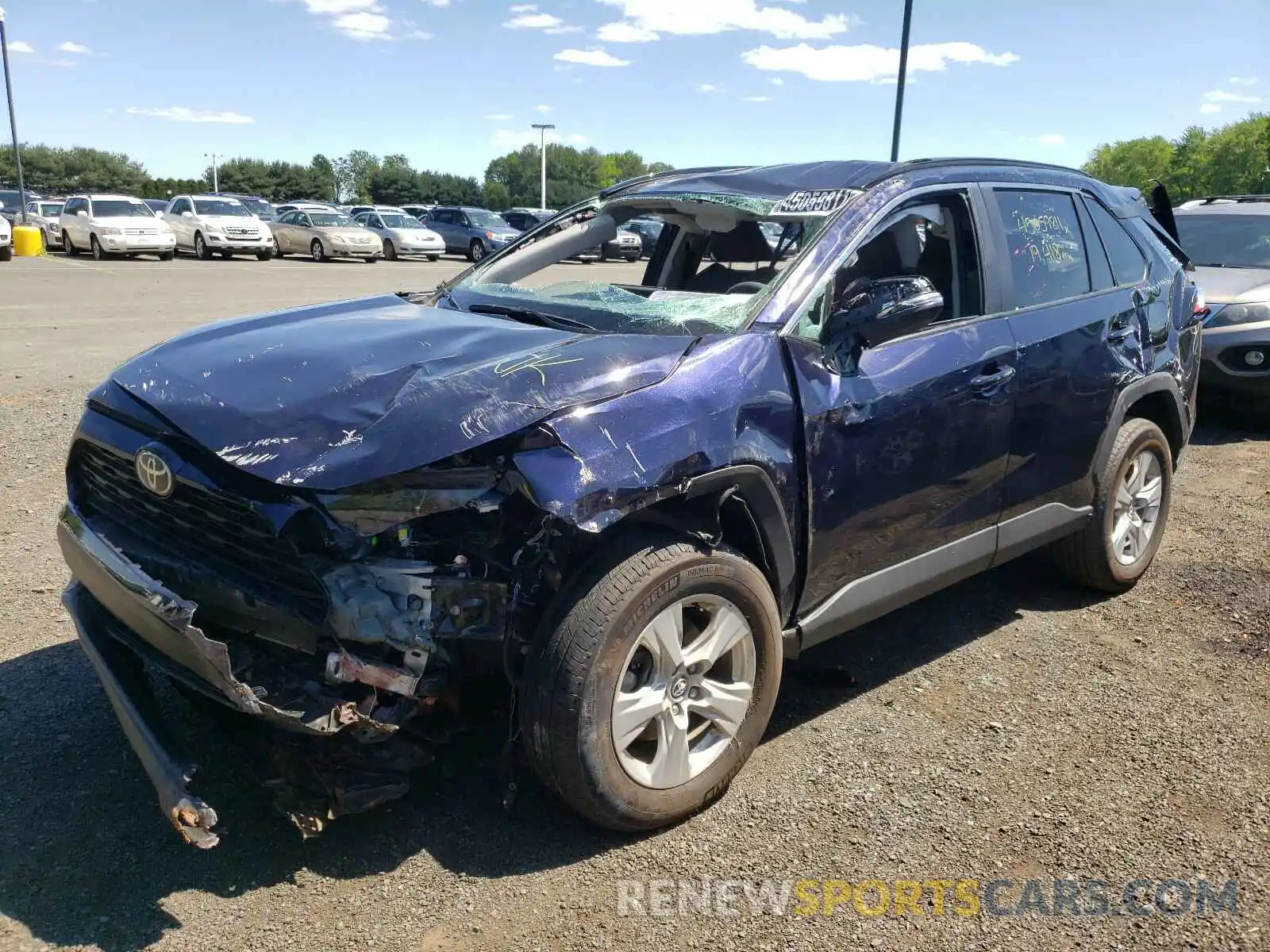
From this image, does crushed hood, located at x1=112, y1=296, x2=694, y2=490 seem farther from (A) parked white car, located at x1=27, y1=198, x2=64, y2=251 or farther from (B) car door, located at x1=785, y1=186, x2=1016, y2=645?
(A) parked white car, located at x1=27, y1=198, x2=64, y2=251

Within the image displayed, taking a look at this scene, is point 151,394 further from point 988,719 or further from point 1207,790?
point 1207,790

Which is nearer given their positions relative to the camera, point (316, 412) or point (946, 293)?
point (316, 412)

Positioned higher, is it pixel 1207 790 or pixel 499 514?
pixel 499 514

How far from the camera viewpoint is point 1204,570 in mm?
4980

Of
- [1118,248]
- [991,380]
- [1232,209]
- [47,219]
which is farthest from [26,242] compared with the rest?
[991,380]

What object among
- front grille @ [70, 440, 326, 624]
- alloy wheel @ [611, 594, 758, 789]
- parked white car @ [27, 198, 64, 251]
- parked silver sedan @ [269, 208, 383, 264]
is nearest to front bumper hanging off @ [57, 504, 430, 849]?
front grille @ [70, 440, 326, 624]

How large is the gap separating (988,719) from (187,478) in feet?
9.01

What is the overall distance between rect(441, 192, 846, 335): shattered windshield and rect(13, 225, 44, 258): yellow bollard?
26305 millimetres

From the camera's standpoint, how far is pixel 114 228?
24078mm

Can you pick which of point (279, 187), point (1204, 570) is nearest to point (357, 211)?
point (1204, 570)

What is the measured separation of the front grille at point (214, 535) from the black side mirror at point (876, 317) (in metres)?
1.72


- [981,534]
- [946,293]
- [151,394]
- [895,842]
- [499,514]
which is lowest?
[895,842]

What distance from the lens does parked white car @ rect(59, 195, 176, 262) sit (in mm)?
24109

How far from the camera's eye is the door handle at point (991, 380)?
3.53m
